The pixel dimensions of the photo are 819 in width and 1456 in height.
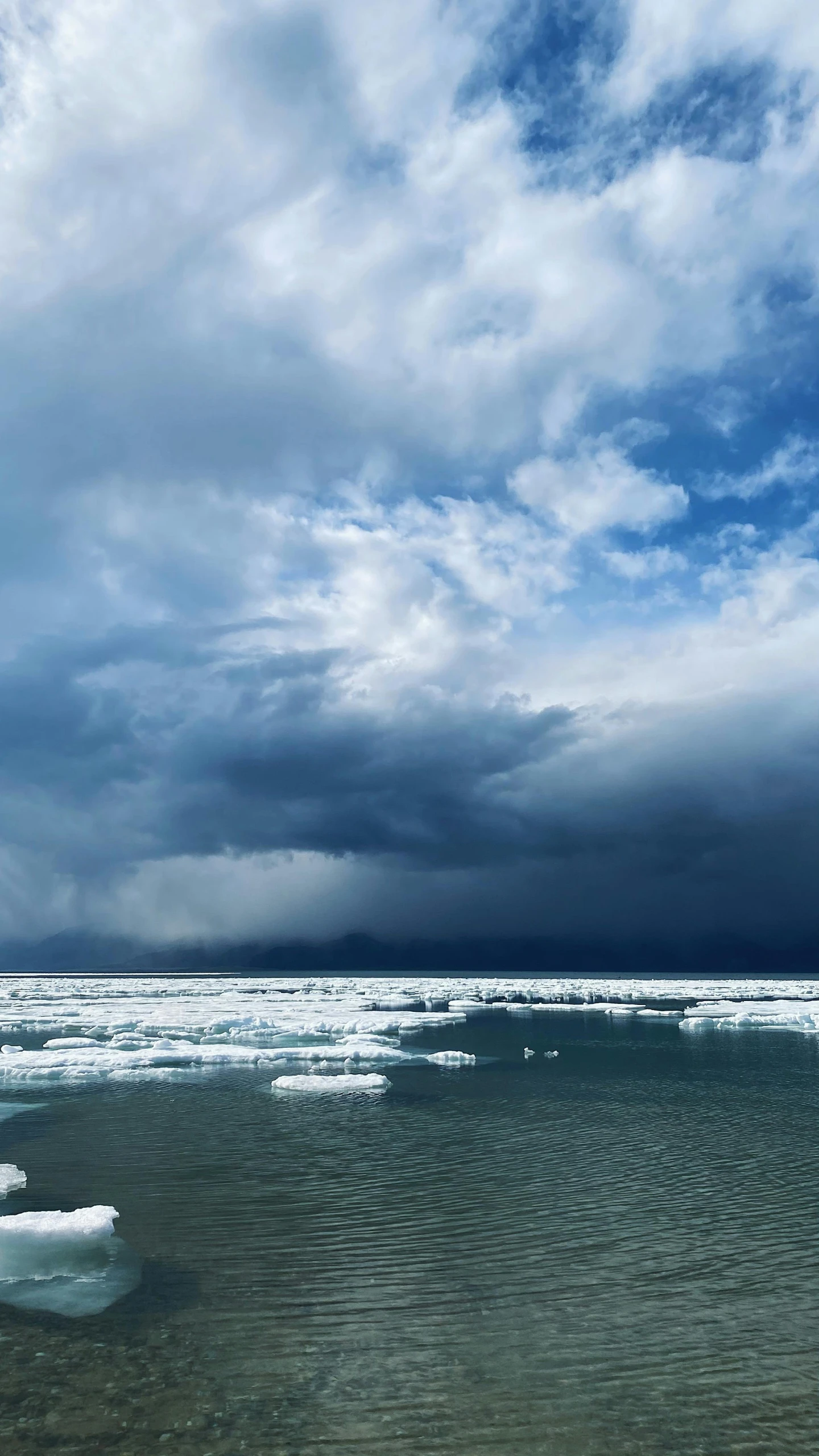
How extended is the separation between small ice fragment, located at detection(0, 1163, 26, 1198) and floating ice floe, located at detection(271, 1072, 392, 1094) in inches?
502

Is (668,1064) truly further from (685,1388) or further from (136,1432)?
(136,1432)

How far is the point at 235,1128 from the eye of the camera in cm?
2475

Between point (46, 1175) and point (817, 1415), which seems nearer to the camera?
point (817, 1415)

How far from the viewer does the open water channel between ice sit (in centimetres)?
940

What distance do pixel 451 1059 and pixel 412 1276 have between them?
26.6m

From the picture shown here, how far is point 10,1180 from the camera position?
1847 cm

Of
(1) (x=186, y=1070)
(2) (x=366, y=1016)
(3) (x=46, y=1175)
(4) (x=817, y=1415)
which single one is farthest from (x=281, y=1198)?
(2) (x=366, y=1016)

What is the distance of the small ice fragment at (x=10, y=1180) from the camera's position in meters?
18.0

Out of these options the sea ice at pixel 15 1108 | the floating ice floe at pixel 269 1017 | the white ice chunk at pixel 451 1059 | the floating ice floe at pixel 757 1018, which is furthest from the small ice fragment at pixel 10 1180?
the floating ice floe at pixel 757 1018

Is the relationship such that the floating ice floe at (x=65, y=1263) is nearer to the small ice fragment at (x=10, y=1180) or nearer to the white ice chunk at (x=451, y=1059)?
the small ice fragment at (x=10, y=1180)

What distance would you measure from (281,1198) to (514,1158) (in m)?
Answer: 6.25

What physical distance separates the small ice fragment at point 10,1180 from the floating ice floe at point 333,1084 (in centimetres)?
1276

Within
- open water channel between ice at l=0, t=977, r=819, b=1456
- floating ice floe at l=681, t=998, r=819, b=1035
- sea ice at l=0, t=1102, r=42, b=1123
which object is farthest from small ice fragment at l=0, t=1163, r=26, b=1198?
floating ice floe at l=681, t=998, r=819, b=1035

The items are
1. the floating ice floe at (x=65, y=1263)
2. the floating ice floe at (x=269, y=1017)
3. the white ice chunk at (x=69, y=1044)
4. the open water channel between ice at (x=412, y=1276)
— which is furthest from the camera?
the white ice chunk at (x=69, y=1044)
